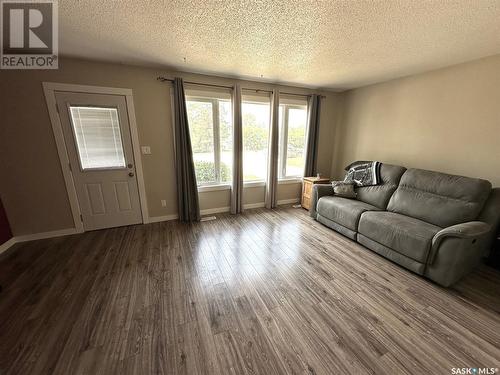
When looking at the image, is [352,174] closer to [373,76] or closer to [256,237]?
[373,76]

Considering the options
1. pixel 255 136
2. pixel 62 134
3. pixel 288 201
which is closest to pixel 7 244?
pixel 62 134

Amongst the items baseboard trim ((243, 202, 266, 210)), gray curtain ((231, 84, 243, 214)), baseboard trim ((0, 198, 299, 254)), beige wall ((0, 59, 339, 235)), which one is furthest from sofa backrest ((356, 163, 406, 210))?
beige wall ((0, 59, 339, 235))

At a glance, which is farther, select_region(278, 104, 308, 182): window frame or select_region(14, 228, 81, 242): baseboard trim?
select_region(278, 104, 308, 182): window frame

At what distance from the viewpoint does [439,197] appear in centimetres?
241

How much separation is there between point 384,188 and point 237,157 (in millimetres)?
2474

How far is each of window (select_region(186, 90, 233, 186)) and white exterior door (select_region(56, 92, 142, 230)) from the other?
3.28 feet

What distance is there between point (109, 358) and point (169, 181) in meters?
2.40

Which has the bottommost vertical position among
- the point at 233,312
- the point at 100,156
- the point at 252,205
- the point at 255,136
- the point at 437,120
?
the point at 233,312

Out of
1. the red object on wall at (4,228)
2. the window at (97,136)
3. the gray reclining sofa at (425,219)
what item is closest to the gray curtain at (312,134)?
the gray reclining sofa at (425,219)

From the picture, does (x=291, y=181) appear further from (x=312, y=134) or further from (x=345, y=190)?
(x=345, y=190)

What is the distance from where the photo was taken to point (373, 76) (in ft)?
10.1

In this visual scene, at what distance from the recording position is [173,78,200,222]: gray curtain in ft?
9.71

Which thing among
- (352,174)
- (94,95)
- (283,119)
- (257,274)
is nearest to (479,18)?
(352,174)

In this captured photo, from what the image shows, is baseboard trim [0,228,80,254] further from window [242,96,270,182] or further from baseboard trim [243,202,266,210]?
window [242,96,270,182]
